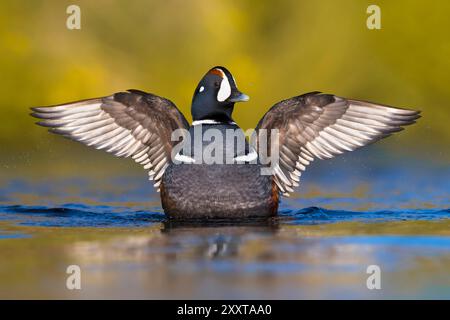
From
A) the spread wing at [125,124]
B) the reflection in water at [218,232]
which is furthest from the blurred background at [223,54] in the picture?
the reflection in water at [218,232]

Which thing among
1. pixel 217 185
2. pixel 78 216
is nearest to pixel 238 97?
pixel 217 185

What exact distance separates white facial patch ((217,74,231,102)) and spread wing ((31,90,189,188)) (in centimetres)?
59

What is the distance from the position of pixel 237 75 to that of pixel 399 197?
4.63 meters

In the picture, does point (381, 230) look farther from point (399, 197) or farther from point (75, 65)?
point (75, 65)

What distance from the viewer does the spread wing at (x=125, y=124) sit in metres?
10.6

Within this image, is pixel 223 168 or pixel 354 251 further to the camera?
pixel 223 168

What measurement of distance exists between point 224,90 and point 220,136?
473mm

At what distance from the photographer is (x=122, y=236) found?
8844 millimetres

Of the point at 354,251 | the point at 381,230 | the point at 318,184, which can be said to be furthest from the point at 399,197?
the point at 354,251

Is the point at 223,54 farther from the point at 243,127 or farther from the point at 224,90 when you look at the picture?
the point at 224,90

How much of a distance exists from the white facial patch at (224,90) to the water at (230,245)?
1.20 metres

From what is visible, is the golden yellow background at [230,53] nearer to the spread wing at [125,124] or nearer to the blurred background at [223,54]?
the blurred background at [223,54]

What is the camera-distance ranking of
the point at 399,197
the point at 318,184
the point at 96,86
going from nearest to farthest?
the point at 399,197 < the point at 318,184 < the point at 96,86

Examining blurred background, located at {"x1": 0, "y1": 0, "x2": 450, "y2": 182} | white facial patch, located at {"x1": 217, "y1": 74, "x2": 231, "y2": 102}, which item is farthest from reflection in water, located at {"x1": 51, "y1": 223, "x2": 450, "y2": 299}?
blurred background, located at {"x1": 0, "y1": 0, "x2": 450, "y2": 182}
